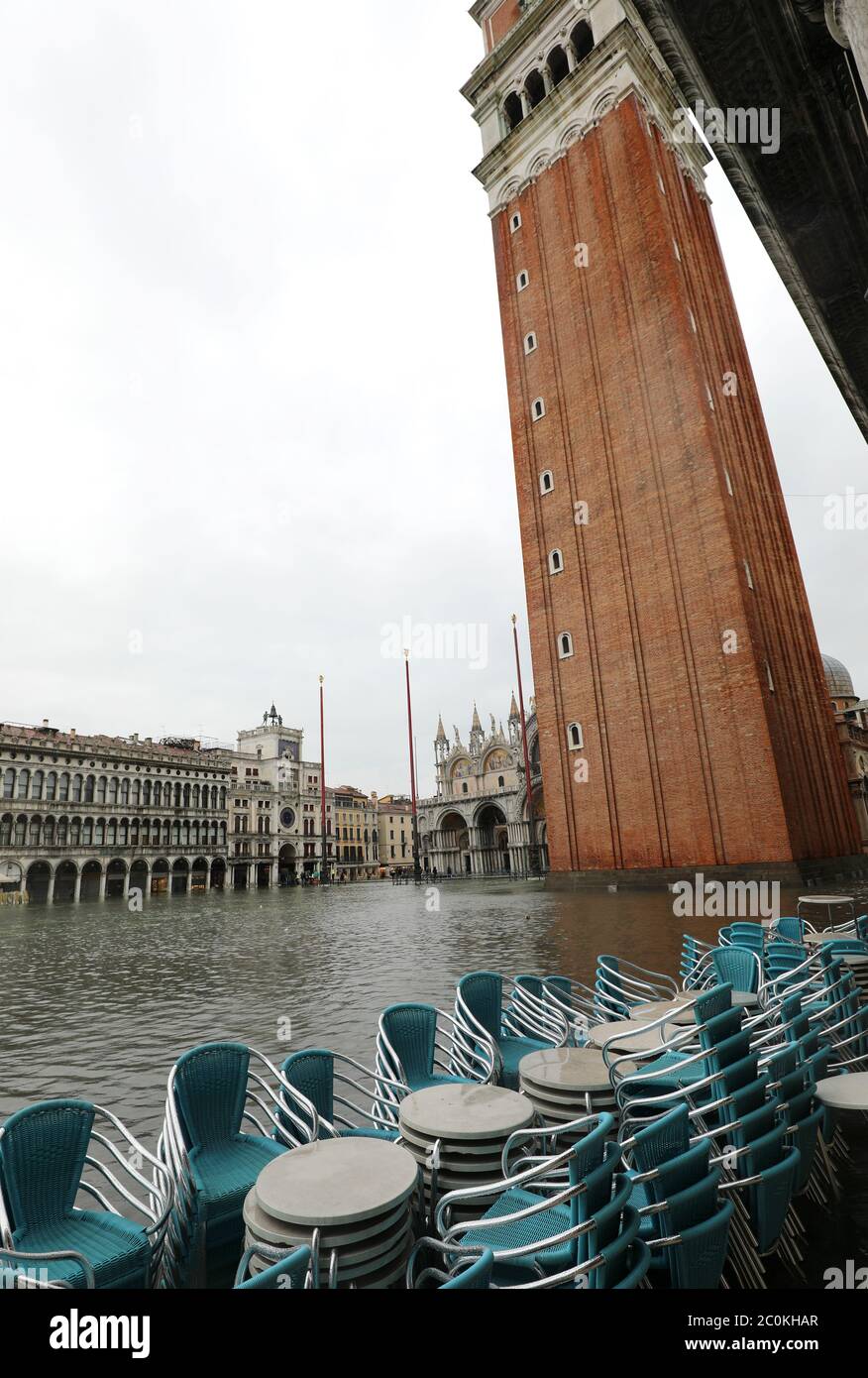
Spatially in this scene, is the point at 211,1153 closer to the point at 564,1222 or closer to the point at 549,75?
the point at 564,1222

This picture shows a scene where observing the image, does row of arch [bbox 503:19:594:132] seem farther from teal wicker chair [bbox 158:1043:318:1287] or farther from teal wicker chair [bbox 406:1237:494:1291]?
teal wicker chair [bbox 406:1237:494:1291]

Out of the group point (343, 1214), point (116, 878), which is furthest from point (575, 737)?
point (116, 878)

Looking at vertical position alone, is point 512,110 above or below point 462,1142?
above

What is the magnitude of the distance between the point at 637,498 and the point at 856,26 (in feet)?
83.7

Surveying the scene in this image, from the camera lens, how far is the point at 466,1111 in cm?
336

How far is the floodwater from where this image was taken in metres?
6.85

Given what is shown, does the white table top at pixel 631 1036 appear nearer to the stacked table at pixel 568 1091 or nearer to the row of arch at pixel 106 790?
the stacked table at pixel 568 1091

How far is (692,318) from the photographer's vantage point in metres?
28.1

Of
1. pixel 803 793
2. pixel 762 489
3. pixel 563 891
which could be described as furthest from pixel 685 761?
pixel 762 489

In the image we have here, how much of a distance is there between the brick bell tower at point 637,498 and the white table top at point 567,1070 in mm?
20690

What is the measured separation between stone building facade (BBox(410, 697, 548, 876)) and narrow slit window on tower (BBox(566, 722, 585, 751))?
25.8 m

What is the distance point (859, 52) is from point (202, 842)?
71.2 metres

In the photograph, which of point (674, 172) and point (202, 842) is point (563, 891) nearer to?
point (674, 172)

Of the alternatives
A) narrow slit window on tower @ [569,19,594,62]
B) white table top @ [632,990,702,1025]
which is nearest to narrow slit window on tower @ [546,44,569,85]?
narrow slit window on tower @ [569,19,594,62]
